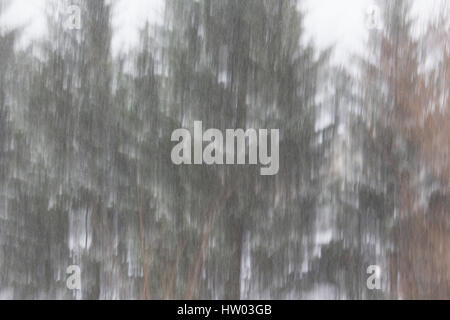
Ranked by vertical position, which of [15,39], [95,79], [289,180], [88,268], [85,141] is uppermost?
[15,39]

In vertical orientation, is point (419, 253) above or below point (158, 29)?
below

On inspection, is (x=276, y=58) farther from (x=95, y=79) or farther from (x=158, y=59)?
(x=95, y=79)

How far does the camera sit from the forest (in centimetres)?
237

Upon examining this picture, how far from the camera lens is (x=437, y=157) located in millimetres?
2361

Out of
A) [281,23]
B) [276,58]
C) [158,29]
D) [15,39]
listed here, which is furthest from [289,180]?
[15,39]

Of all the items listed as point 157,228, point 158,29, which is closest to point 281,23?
point 158,29

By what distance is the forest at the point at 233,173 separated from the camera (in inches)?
93.1

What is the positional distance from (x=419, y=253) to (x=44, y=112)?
64.9 inches

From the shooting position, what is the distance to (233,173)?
2.39 meters

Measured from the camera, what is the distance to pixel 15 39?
7.95 ft
